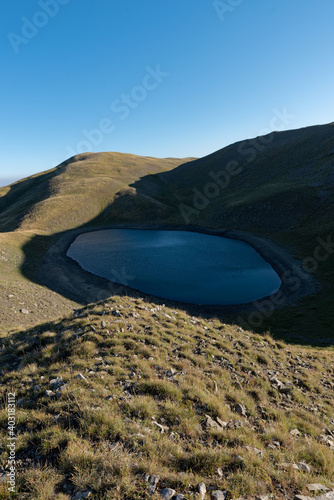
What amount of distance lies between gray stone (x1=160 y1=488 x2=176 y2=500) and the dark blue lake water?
107 ft

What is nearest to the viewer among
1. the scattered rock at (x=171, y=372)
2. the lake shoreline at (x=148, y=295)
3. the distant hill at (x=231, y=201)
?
the scattered rock at (x=171, y=372)

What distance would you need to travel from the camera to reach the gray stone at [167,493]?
15.4 ft

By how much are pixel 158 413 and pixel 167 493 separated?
9.39 feet

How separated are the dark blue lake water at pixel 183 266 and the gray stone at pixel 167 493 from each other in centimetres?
3261

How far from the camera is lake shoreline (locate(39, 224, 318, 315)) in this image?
35344 millimetres

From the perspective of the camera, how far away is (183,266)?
171 feet

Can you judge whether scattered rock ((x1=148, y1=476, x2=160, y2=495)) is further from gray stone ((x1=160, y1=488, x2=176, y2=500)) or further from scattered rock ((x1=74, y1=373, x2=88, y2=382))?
scattered rock ((x1=74, y1=373, x2=88, y2=382))

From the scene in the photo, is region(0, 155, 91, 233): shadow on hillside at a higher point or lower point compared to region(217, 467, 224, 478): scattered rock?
higher

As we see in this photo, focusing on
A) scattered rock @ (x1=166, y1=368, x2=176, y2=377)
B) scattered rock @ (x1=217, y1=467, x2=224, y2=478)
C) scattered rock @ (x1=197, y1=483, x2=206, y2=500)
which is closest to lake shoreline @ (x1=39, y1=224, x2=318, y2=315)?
scattered rock @ (x1=166, y1=368, x2=176, y2=377)

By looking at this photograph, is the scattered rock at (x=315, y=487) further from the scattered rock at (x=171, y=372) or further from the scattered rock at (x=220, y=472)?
the scattered rock at (x=171, y=372)

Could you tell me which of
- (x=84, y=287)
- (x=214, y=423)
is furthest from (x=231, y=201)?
(x=214, y=423)

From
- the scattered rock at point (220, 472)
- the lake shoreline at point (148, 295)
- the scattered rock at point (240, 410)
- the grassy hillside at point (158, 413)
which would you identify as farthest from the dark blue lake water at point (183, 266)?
the scattered rock at point (220, 472)

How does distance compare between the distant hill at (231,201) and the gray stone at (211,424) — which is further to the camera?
the distant hill at (231,201)

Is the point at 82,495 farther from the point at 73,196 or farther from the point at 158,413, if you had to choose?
the point at 73,196
